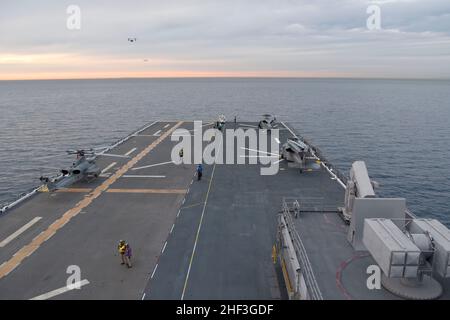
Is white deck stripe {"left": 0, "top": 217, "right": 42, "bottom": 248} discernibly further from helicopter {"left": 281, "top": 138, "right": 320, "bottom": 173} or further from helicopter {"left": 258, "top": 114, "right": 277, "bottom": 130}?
helicopter {"left": 258, "top": 114, "right": 277, "bottom": 130}

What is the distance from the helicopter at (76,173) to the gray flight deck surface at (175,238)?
106 cm

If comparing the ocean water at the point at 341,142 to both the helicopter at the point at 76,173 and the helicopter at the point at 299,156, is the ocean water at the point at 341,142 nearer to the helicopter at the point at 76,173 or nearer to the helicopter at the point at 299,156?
the helicopter at the point at 299,156

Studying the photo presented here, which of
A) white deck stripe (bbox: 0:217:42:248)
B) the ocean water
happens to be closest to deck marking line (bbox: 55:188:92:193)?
white deck stripe (bbox: 0:217:42:248)

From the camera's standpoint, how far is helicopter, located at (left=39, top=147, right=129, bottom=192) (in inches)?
1298

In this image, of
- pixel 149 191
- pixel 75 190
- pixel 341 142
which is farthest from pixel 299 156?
pixel 341 142

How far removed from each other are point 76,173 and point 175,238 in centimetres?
1600

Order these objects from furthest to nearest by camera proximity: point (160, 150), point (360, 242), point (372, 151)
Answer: point (372, 151)
point (160, 150)
point (360, 242)

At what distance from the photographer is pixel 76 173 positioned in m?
36.2

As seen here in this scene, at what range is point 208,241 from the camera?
25.8 metres

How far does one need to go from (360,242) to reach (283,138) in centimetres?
4581

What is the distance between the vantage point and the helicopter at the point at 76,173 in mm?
32969

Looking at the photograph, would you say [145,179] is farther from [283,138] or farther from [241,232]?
[283,138]
